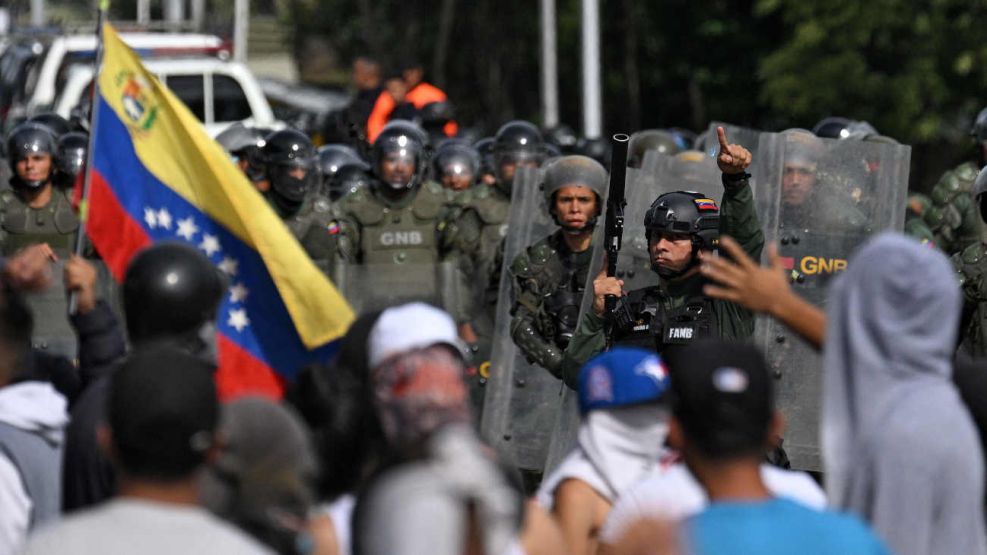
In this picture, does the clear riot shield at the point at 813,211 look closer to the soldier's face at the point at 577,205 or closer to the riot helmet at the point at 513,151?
the soldier's face at the point at 577,205

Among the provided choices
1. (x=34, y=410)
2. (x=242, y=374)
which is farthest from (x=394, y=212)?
(x=34, y=410)

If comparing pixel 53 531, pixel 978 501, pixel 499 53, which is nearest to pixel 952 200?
pixel 978 501

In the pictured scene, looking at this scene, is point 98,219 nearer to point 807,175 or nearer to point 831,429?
point 831,429

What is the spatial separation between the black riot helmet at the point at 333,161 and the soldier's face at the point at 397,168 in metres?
1.30

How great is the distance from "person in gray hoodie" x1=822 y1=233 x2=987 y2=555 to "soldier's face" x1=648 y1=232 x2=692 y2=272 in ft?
11.5

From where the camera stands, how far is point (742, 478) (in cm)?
384

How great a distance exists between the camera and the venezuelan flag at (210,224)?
599 cm

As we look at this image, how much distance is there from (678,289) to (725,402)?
3.86 m

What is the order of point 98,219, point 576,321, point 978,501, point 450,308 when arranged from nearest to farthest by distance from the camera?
point 978,501, point 98,219, point 576,321, point 450,308

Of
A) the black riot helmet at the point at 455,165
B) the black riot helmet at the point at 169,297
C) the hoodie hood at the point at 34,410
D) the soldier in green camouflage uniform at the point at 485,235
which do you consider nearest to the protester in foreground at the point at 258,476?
the black riot helmet at the point at 169,297

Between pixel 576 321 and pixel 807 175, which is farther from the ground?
pixel 807 175

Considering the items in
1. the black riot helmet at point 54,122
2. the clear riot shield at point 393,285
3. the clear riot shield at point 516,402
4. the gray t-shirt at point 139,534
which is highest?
the black riot helmet at point 54,122

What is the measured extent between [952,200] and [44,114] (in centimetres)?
713

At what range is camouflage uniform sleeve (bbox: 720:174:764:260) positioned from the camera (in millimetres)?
7598
